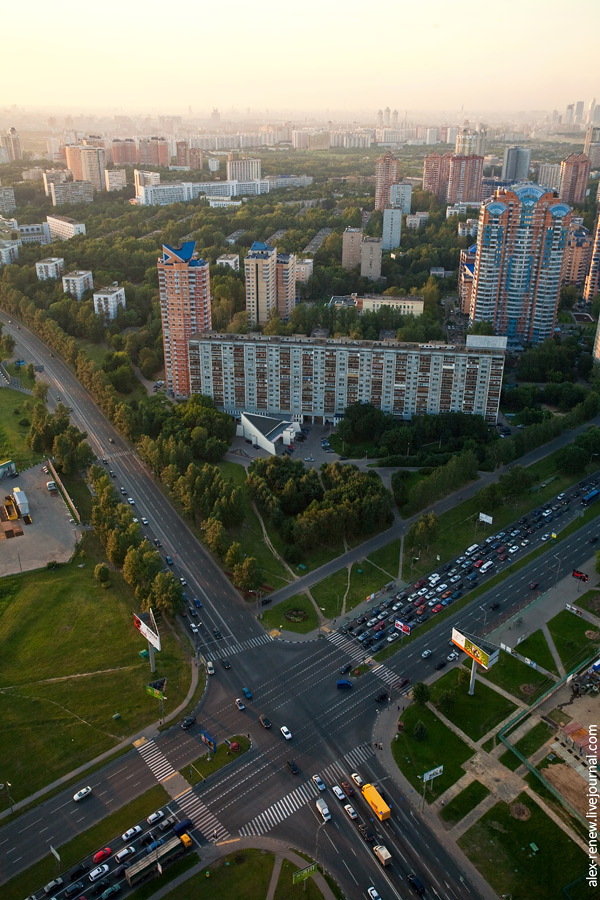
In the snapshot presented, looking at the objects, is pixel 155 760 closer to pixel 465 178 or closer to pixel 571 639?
pixel 571 639

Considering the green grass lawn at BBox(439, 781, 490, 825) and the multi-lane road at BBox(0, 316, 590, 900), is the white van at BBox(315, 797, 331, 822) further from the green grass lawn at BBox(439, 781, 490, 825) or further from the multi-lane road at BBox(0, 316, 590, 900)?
the green grass lawn at BBox(439, 781, 490, 825)

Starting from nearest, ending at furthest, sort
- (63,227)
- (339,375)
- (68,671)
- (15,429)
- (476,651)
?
(476,651) → (68,671) → (339,375) → (15,429) → (63,227)

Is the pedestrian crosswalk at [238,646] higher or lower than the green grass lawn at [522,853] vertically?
higher

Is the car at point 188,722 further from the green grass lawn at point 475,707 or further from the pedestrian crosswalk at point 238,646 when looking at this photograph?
the green grass lawn at point 475,707

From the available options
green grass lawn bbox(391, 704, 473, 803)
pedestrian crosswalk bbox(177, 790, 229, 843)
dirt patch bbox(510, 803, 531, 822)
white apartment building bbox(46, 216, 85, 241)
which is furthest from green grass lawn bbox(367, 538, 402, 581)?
white apartment building bbox(46, 216, 85, 241)

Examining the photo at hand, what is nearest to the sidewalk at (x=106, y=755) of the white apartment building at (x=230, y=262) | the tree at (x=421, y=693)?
the tree at (x=421, y=693)

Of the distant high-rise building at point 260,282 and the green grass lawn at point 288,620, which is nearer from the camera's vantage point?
the green grass lawn at point 288,620

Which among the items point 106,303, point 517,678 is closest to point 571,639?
point 517,678
